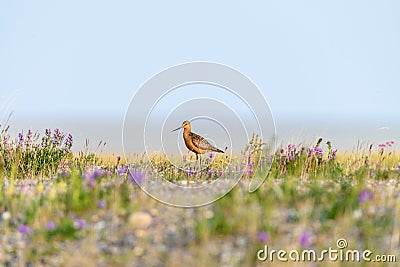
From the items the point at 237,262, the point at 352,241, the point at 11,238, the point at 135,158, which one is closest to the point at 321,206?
the point at 352,241

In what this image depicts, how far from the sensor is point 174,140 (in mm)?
9555

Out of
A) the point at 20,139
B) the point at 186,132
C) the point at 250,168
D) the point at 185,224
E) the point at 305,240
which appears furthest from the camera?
the point at 20,139

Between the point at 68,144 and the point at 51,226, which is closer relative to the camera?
the point at 51,226

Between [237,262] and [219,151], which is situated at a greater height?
[219,151]

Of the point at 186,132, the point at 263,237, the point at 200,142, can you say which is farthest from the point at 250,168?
the point at 263,237

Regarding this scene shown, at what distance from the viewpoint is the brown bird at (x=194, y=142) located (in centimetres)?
951

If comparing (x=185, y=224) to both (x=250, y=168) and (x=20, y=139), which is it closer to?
(x=250, y=168)

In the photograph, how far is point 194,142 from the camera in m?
9.62

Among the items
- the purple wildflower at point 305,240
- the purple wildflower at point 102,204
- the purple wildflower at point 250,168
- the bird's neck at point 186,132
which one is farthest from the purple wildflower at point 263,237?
the bird's neck at point 186,132

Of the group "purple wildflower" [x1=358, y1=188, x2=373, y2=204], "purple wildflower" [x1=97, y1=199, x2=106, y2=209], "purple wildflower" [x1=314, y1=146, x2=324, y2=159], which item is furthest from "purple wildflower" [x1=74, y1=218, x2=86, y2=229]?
"purple wildflower" [x1=314, y1=146, x2=324, y2=159]

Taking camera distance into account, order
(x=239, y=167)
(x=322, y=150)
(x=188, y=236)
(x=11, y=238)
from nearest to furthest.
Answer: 1. (x=188, y=236)
2. (x=11, y=238)
3. (x=239, y=167)
4. (x=322, y=150)

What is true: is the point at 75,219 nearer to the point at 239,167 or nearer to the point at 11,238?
the point at 11,238

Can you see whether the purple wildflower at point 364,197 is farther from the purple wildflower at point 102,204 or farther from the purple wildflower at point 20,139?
the purple wildflower at point 20,139

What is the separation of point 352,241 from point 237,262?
3.93 feet
